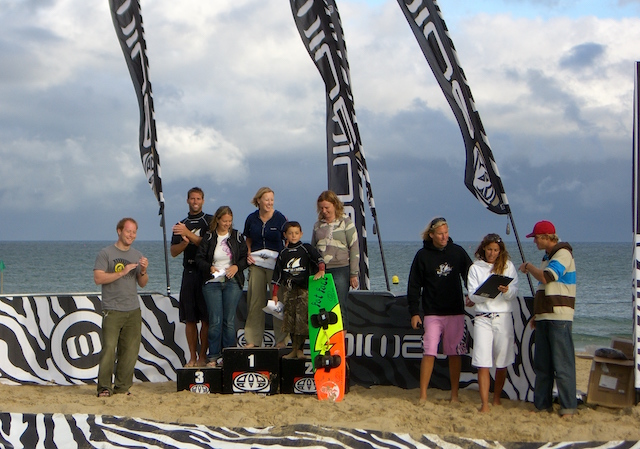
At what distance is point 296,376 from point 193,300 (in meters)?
1.32

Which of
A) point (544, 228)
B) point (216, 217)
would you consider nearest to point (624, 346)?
point (544, 228)

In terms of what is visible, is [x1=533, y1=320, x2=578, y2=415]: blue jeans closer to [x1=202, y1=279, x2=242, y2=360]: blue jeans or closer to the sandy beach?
the sandy beach

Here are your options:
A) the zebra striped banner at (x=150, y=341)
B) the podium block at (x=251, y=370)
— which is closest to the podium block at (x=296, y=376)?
the podium block at (x=251, y=370)

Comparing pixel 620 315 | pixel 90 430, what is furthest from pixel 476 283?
pixel 620 315

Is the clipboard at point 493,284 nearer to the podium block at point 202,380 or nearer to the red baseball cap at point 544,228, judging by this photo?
the red baseball cap at point 544,228

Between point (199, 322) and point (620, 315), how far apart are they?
18.3 m

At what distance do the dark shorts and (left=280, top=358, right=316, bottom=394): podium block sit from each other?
1022 millimetres

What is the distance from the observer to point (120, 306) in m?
6.37

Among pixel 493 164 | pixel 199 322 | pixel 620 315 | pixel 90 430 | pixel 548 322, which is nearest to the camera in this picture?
pixel 90 430

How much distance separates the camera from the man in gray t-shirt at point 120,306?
6.33 meters

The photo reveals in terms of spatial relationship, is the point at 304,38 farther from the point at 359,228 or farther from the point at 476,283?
the point at 476,283

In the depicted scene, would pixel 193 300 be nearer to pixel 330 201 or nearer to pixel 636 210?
pixel 330 201

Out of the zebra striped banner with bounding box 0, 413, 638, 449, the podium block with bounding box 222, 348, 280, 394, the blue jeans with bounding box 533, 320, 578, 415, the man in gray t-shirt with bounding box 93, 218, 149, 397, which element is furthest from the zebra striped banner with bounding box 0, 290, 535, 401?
the zebra striped banner with bounding box 0, 413, 638, 449

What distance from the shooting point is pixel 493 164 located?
6.78 metres
